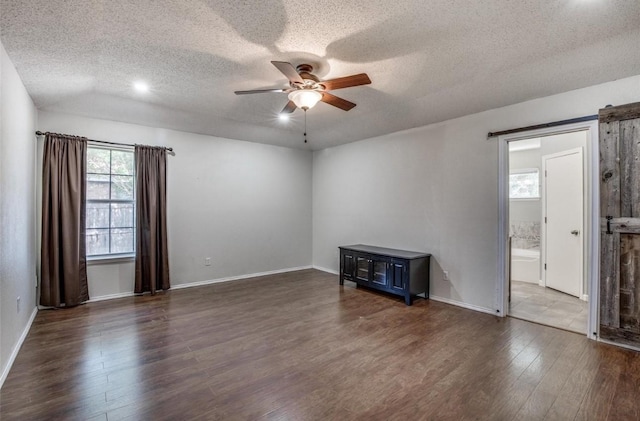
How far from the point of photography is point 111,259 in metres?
4.43

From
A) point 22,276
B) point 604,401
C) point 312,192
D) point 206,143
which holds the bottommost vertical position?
point 604,401

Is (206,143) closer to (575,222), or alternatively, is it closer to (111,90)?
(111,90)

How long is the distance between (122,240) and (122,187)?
80cm

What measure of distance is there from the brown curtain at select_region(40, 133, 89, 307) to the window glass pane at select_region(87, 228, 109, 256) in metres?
0.24

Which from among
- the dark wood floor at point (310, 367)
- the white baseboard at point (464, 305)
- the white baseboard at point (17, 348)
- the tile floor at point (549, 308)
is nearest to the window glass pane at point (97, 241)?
the dark wood floor at point (310, 367)

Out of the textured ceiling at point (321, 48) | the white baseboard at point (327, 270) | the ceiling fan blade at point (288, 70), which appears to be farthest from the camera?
the white baseboard at point (327, 270)

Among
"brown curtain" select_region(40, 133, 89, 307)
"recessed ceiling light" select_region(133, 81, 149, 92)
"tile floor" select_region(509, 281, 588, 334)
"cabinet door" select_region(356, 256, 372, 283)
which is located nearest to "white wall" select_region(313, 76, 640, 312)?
"tile floor" select_region(509, 281, 588, 334)

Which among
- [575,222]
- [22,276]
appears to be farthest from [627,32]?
[22,276]

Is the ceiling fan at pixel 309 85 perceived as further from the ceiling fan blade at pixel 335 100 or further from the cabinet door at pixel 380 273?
the cabinet door at pixel 380 273

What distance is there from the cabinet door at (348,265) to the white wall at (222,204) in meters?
1.55

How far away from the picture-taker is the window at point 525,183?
641 centimetres

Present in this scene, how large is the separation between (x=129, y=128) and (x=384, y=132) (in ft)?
13.1

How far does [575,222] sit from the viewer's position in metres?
4.58

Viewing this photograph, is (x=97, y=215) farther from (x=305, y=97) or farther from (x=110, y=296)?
(x=305, y=97)
